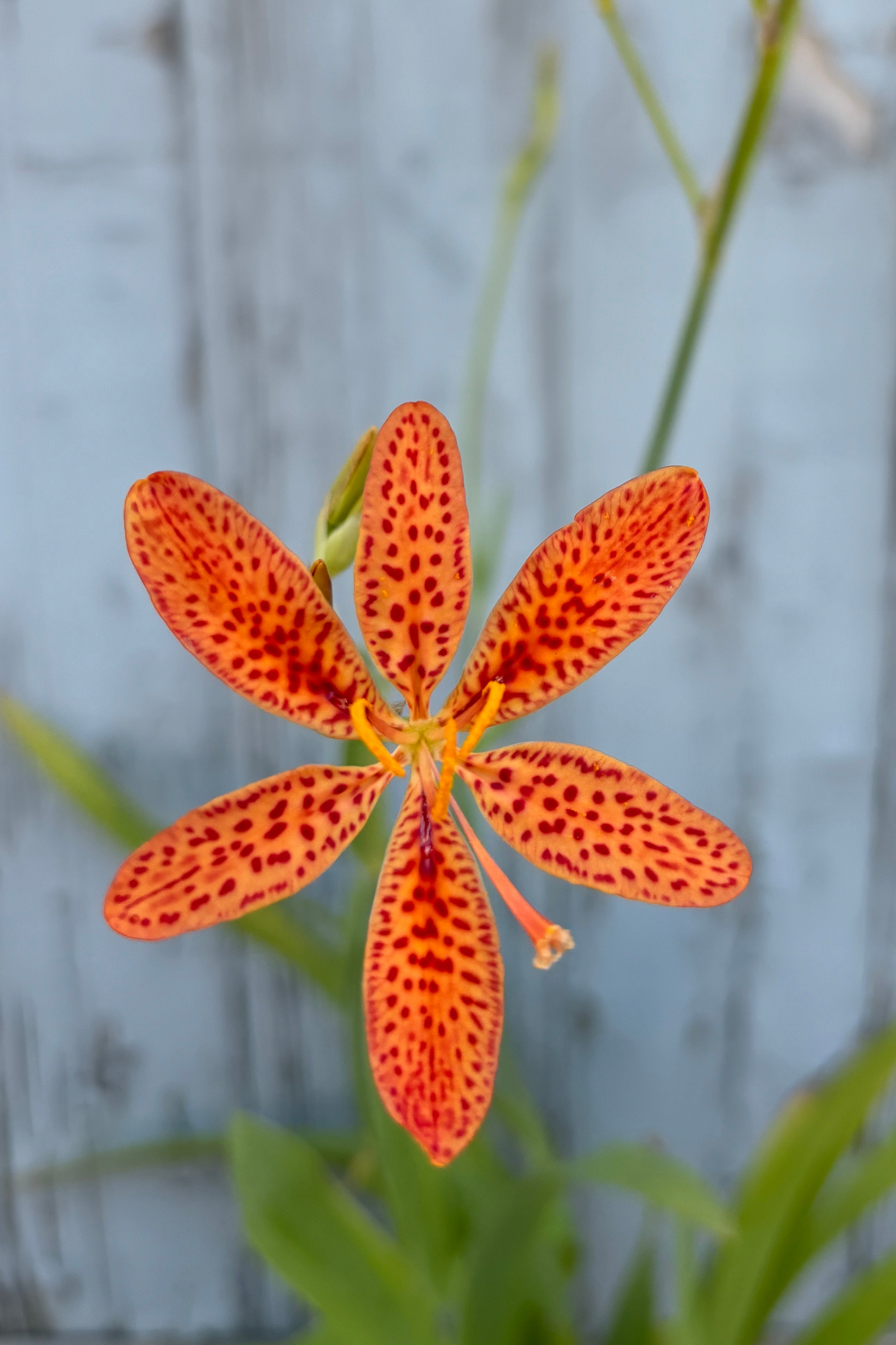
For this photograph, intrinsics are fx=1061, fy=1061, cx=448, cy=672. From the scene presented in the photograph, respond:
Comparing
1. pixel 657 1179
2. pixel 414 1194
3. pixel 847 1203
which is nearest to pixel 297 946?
pixel 414 1194

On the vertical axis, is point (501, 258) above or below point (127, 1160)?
above

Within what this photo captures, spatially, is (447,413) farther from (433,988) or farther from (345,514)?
(433,988)

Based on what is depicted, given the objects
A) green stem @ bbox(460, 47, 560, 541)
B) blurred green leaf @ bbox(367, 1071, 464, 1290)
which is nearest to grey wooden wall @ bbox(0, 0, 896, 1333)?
green stem @ bbox(460, 47, 560, 541)

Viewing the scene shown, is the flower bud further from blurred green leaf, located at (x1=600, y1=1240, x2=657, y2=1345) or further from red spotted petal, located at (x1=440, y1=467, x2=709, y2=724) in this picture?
blurred green leaf, located at (x1=600, y1=1240, x2=657, y2=1345)

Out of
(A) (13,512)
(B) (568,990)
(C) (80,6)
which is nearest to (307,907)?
(B) (568,990)

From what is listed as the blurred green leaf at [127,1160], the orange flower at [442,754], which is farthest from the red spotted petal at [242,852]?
the blurred green leaf at [127,1160]
